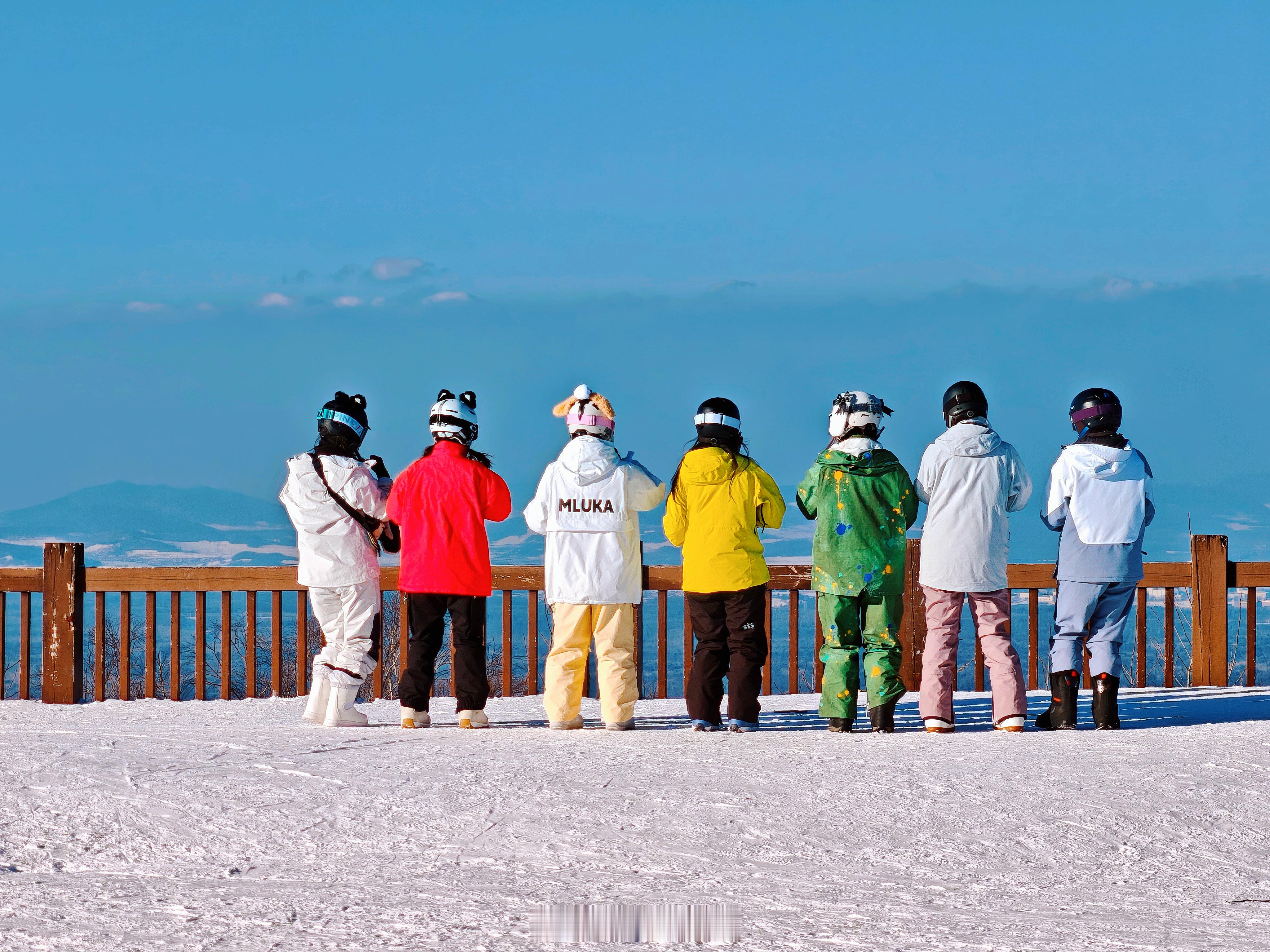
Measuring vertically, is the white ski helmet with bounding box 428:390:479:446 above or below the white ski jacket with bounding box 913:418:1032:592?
above

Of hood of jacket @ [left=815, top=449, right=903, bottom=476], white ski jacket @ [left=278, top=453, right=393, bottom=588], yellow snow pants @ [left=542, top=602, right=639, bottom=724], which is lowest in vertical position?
yellow snow pants @ [left=542, top=602, right=639, bottom=724]

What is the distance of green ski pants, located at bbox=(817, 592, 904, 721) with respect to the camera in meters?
6.46

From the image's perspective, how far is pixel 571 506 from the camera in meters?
6.64

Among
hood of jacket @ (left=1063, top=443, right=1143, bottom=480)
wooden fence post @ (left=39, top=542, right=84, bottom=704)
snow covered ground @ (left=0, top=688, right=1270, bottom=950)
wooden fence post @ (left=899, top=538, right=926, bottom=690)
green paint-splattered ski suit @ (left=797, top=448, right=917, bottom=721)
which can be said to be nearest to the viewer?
snow covered ground @ (left=0, top=688, right=1270, bottom=950)

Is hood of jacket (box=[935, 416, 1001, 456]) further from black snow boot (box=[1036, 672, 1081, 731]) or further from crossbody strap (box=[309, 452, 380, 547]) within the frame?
crossbody strap (box=[309, 452, 380, 547])

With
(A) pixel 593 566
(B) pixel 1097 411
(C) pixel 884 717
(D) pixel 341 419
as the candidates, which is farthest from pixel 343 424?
(B) pixel 1097 411

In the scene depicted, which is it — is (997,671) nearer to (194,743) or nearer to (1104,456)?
(1104,456)

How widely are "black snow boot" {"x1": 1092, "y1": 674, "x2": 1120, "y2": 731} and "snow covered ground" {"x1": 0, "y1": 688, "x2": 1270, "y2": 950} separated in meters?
0.52

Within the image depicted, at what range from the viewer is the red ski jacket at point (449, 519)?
673 centimetres

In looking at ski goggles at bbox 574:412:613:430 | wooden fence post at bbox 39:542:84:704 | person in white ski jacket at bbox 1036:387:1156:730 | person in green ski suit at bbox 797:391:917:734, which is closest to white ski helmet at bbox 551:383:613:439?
ski goggles at bbox 574:412:613:430

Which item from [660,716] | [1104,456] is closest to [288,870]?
[660,716]

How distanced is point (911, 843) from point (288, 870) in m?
2.12

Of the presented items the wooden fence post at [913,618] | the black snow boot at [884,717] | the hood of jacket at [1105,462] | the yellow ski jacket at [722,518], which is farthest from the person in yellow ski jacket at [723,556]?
the wooden fence post at [913,618]

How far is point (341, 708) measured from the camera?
6965mm
